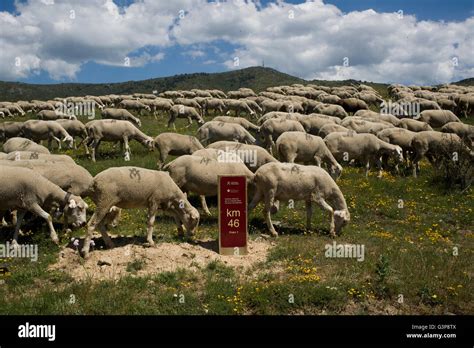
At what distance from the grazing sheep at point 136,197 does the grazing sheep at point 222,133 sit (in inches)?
505

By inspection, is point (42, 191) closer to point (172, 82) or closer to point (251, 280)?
point (251, 280)

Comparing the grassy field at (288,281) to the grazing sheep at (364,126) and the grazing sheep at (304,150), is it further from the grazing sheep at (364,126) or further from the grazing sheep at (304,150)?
the grazing sheep at (364,126)

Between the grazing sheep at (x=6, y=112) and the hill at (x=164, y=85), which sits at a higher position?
the hill at (x=164, y=85)

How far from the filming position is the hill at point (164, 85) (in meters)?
141

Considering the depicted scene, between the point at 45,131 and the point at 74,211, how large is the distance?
18033 millimetres

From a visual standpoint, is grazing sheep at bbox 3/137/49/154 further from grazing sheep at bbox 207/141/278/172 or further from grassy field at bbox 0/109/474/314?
grazing sheep at bbox 207/141/278/172

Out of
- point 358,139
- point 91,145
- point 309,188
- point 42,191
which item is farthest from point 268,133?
point 42,191

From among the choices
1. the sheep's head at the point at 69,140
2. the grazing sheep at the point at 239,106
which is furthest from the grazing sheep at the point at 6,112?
the sheep's head at the point at 69,140

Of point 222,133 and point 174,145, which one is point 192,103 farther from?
point 174,145

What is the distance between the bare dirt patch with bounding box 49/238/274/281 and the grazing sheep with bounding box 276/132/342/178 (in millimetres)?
9219

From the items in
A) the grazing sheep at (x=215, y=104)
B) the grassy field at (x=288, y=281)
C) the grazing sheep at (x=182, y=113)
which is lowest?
the grassy field at (x=288, y=281)

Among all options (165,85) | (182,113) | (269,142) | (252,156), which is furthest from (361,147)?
(165,85)

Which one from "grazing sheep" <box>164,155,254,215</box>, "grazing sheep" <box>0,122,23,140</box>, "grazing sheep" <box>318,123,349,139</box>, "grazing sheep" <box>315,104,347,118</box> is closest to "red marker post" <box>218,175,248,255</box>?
"grazing sheep" <box>164,155,254,215</box>

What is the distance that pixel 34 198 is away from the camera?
1298 centimetres
